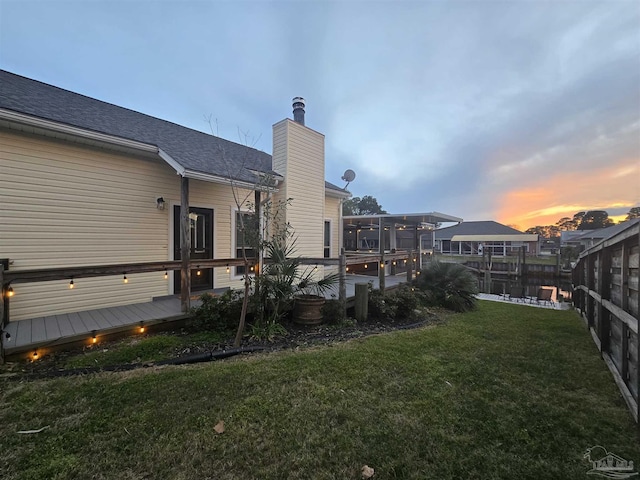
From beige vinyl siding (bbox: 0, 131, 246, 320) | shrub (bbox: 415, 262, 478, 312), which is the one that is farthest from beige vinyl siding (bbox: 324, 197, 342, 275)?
beige vinyl siding (bbox: 0, 131, 246, 320)

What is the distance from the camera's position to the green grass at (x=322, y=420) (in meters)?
1.86

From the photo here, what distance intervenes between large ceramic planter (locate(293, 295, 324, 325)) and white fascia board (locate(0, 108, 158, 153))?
14.4 feet

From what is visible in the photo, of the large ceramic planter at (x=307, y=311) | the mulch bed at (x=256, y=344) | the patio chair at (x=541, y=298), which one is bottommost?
the patio chair at (x=541, y=298)

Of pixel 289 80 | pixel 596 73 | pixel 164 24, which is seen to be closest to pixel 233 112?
pixel 289 80

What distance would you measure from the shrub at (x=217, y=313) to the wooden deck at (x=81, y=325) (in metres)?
0.29

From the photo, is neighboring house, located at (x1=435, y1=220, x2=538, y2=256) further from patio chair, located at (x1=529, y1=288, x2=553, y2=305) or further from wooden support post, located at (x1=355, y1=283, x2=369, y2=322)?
wooden support post, located at (x1=355, y1=283, x2=369, y2=322)

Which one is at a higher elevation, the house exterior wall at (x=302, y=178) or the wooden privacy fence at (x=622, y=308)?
the house exterior wall at (x=302, y=178)

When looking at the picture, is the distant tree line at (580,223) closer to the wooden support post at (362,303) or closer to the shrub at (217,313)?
the wooden support post at (362,303)

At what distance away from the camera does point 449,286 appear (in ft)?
26.0

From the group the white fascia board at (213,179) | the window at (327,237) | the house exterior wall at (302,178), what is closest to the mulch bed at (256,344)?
the white fascia board at (213,179)

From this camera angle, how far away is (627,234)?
251cm

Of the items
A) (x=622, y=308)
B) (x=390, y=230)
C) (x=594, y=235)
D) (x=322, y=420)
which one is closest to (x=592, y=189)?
(x=390, y=230)

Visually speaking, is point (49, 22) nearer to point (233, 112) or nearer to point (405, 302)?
point (233, 112)

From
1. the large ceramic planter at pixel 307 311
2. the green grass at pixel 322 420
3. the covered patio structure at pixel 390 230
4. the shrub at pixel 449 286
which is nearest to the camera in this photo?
the green grass at pixel 322 420
